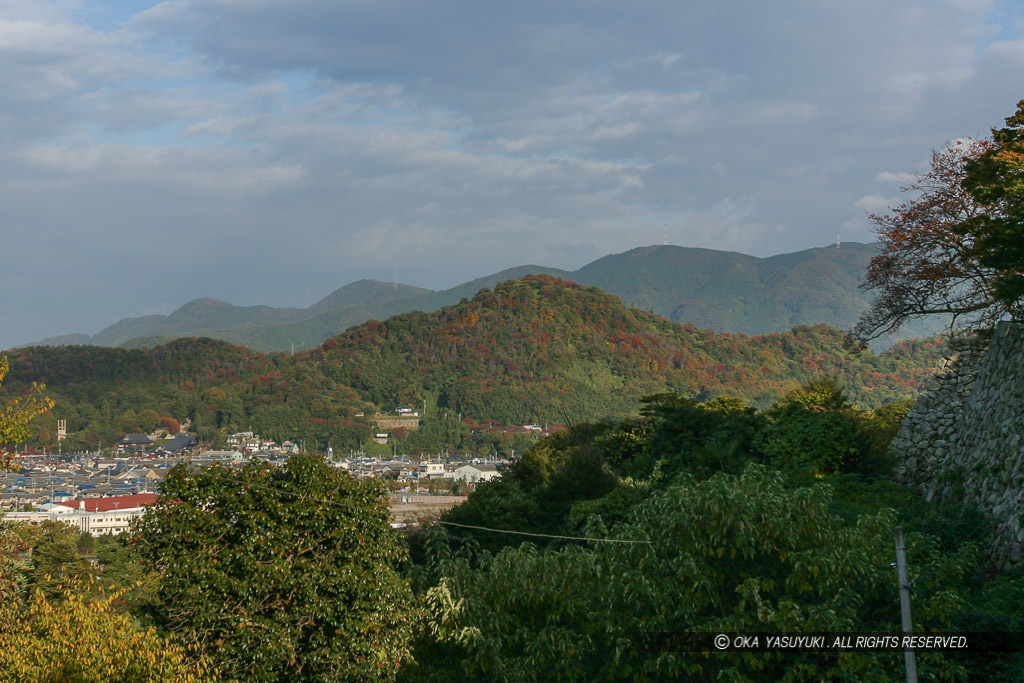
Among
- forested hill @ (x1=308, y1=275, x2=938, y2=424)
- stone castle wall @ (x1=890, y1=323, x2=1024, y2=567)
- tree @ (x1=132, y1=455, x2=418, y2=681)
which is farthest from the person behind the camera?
forested hill @ (x1=308, y1=275, x2=938, y2=424)

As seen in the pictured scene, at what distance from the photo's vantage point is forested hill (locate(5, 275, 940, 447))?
10050cm

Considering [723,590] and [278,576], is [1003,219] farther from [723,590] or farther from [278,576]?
[278,576]

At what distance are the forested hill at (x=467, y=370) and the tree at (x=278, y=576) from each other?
84.8 meters

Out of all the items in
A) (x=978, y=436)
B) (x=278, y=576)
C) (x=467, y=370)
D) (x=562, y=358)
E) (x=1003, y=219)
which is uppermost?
(x=1003, y=219)

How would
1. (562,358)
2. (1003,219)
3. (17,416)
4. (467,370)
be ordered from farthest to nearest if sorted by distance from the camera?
(467,370), (562,358), (1003,219), (17,416)

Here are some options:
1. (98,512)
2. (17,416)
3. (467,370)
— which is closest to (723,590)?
(17,416)

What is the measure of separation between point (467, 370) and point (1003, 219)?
103408 millimetres

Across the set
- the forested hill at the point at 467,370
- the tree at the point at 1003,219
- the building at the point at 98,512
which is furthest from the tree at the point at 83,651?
the forested hill at the point at 467,370

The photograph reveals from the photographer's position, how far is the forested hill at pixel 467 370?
330ft

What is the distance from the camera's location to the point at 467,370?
113438 mm

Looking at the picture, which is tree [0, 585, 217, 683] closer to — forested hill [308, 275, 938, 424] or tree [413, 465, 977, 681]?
tree [413, 465, 977, 681]

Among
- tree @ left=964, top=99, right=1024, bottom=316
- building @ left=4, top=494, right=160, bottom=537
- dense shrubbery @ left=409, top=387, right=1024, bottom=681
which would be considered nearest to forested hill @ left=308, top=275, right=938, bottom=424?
building @ left=4, top=494, right=160, bottom=537

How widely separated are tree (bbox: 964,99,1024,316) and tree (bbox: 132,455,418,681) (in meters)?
7.96

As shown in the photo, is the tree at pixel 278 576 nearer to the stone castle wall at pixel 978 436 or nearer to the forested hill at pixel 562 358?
the stone castle wall at pixel 978 436
